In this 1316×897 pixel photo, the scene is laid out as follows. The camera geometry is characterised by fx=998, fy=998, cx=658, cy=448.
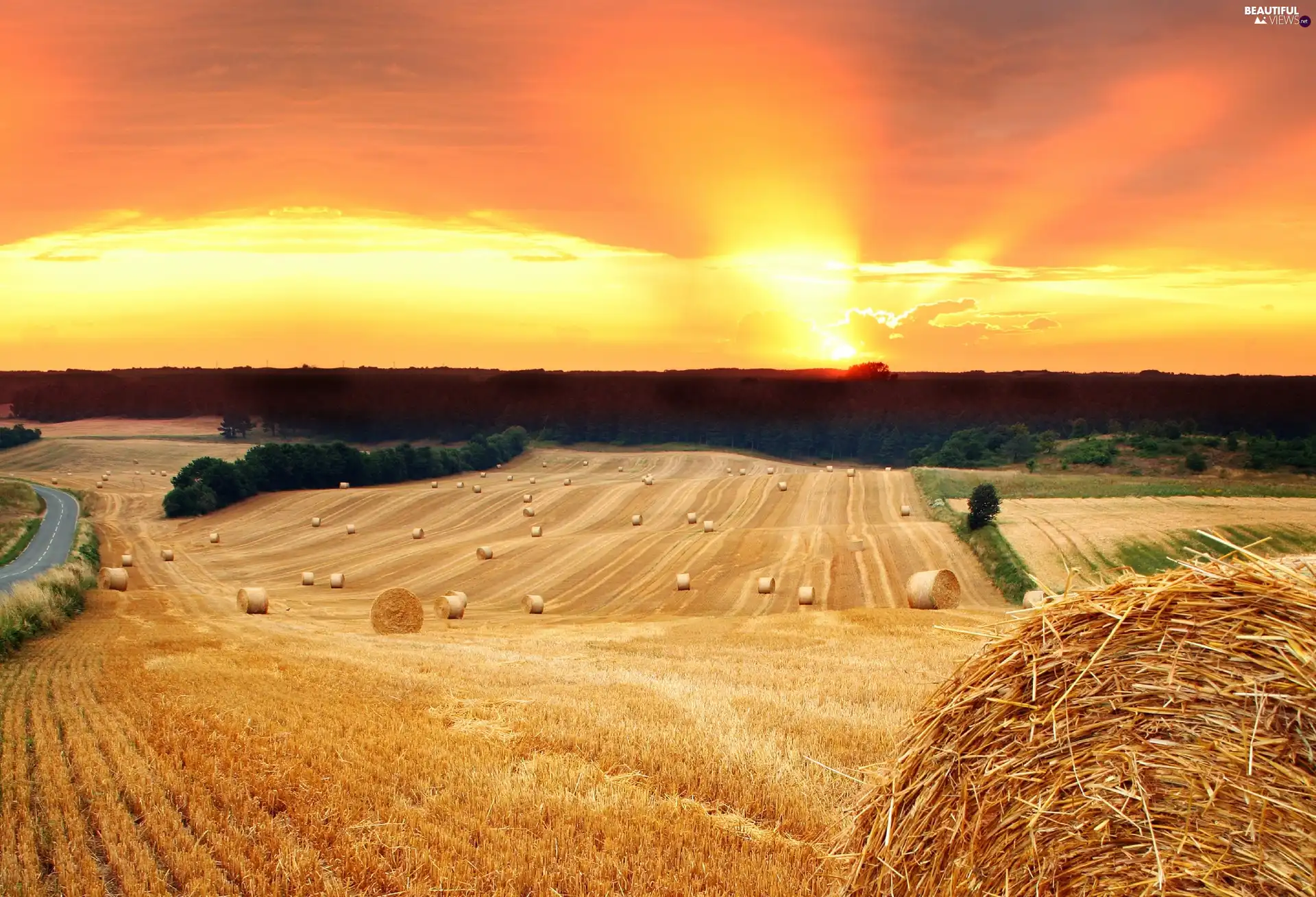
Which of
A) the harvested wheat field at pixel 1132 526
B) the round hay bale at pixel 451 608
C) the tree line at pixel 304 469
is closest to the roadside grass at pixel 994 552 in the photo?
the harvested wheat field at pixel 1132 526

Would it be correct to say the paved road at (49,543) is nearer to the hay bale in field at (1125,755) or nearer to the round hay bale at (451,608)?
the round hay bale at (451,608)

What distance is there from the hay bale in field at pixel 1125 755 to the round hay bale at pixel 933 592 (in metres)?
22.5

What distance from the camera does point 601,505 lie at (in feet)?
219

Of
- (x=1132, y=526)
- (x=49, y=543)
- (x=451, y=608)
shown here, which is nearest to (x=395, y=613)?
(x=451, y=608)

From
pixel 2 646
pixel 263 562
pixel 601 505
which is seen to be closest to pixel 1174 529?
pixel 601 505

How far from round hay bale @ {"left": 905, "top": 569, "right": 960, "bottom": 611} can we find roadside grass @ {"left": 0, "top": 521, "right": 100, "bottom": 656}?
848 inches

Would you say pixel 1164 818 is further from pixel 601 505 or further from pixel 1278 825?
pixel 601 505

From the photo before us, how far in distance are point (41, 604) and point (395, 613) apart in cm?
885

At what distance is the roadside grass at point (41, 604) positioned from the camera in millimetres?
21781

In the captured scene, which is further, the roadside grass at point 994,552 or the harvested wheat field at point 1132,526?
the harvested wheat field at point 1132,526

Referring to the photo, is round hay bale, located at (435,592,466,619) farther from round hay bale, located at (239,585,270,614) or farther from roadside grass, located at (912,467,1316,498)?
roadside grass, located at (912,467,1316,498)

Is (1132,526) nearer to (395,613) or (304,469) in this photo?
(395,613)

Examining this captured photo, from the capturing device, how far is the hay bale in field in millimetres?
4160

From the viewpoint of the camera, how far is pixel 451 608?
3092 cm
